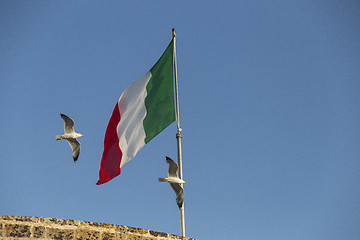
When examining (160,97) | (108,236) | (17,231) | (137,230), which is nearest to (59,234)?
(17,231)

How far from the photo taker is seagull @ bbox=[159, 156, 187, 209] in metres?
10.2

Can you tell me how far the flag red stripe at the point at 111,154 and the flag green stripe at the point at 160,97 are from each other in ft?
2.87

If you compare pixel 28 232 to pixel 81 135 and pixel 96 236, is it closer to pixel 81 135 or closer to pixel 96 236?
pixel 96 236

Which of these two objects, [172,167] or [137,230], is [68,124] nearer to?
[172,167]

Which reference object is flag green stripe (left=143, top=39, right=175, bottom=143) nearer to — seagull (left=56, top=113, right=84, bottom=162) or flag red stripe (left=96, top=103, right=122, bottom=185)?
flag red stripe (left=96, top=103, right=122, bottom=185)

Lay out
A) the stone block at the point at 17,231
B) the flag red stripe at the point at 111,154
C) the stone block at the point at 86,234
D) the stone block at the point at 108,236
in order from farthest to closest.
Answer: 1. the flag red stripe at the point at 111,154
2. the stone block at the point at 108,236
3. the stone block at the point at 86,234
4. the stone block at the point at 17,231

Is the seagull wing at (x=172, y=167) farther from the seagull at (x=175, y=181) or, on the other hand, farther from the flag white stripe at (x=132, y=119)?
the flag white stripe at (x=132, y=119)

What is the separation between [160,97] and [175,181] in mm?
2521

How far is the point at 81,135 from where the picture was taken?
468 inches

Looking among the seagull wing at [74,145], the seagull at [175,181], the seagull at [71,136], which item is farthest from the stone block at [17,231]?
the seagull wing at [74,145]

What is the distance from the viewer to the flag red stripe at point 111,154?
39.1 feet

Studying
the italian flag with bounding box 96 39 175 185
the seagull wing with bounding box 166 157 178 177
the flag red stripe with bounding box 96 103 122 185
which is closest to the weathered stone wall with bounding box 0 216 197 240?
the seagull wing with bounding box 166 157 178 177

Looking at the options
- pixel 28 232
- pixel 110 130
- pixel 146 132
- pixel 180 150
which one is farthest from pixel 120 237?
pixel 110 130

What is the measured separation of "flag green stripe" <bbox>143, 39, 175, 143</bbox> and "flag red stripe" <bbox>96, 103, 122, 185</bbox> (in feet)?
2.87
